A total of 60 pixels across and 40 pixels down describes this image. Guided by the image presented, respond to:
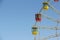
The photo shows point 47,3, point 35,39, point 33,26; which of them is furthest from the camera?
point 47,3

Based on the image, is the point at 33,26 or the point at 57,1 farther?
the point at 57,1

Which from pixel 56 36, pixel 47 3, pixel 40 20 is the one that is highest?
pixel 47 3

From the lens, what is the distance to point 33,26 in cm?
2861

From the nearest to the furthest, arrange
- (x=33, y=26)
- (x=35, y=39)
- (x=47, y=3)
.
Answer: (x=35, y=39), (x=33, y=26), (x=47, y=3)

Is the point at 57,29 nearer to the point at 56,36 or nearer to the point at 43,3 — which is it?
the point at 56,36

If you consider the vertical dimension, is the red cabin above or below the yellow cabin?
below

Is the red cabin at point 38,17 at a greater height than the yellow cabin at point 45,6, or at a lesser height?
lesser

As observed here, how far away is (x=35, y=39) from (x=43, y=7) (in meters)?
5.25

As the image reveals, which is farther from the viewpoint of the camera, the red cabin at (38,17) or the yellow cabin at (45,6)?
the yellow cabin at (45,6)

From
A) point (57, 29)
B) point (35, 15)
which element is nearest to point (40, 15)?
point (35, 15)

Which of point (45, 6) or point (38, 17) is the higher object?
point (45, 6)

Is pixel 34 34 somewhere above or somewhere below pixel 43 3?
below

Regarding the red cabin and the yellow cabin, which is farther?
the yellow cabin

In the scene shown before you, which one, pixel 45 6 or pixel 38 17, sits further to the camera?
pixel 45 6
